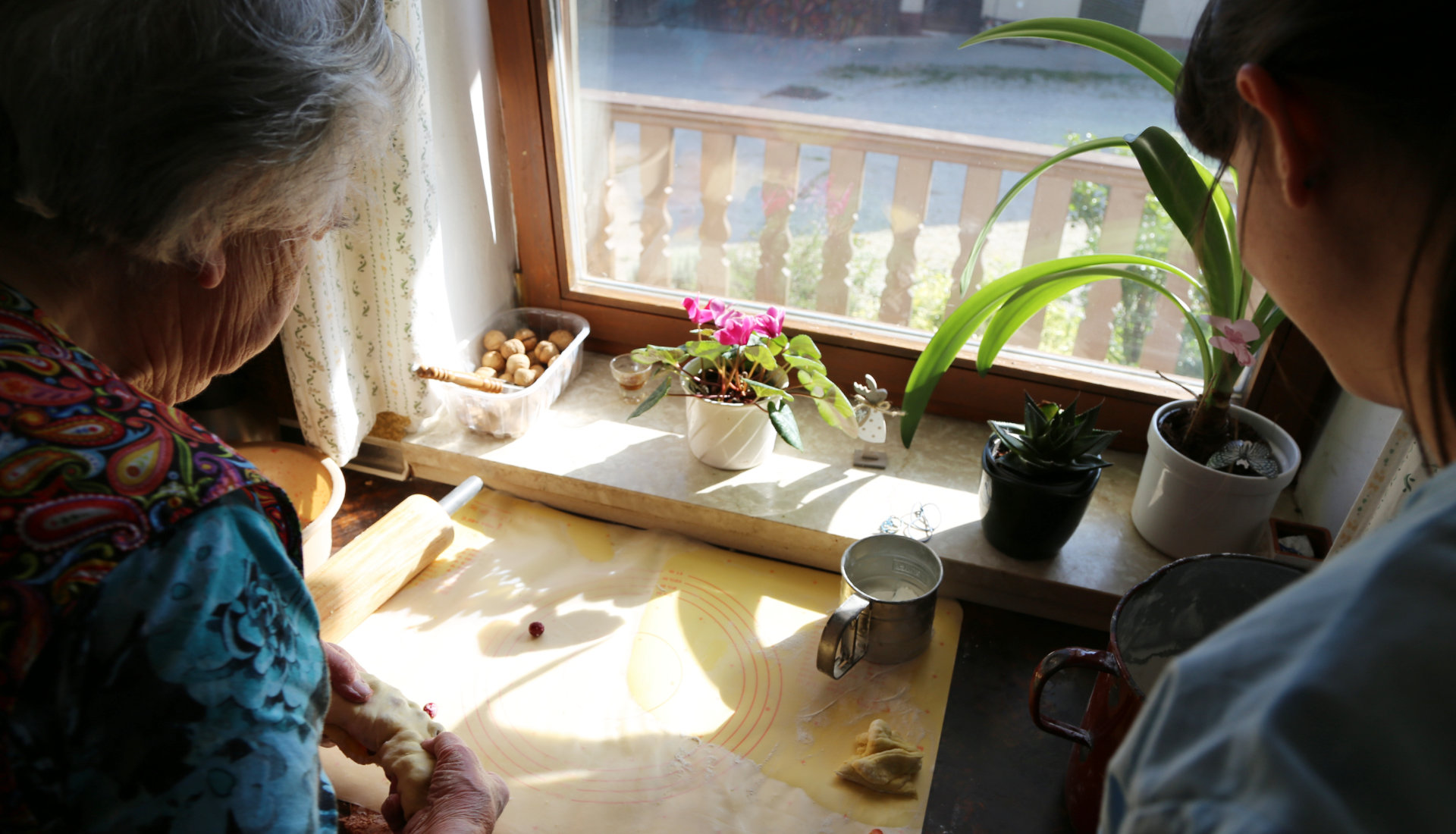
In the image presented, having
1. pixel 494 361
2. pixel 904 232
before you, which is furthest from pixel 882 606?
pixel 494 361

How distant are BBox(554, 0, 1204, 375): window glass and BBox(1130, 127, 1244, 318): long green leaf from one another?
0.23m

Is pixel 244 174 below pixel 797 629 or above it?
above

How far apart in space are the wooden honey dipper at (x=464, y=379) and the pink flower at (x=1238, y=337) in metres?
0.90

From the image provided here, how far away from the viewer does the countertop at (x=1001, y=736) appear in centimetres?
83

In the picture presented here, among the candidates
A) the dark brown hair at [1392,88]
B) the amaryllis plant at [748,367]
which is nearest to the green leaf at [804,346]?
the amaryllis plant at [748,367]

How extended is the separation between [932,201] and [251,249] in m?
0.91

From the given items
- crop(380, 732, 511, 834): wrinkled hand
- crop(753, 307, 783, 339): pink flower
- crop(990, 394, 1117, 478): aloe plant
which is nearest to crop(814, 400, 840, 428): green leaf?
crop(753, 307, 783, 339): pink flower

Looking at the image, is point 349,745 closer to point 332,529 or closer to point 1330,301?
point 332,529

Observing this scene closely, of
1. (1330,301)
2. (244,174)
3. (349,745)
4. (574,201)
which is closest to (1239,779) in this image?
(1330,301)

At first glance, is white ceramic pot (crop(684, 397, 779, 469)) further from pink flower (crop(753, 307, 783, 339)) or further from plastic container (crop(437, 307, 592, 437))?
plastic container (crop(437, 307, 592, 437))

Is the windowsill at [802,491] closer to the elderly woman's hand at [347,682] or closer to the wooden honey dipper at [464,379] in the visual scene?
the wooden honey dipper at [464,379]

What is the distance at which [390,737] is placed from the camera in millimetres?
794

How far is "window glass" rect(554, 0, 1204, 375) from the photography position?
3.60 feet

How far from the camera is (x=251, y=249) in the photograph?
1.95ft
